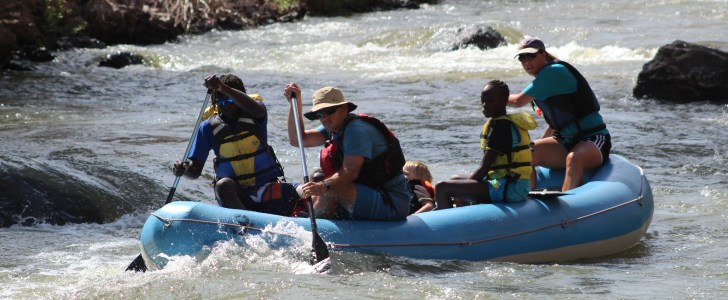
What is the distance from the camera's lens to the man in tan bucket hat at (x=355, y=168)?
19.4 ft

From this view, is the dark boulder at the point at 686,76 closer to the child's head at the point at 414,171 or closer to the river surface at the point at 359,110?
the river surface at the point at 359,110

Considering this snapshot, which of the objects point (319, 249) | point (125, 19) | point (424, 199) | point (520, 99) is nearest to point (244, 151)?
point (319, 249)

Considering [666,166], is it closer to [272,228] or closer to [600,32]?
[272,228]

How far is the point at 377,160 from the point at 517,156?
0.90 metres

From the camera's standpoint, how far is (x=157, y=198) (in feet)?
28.3

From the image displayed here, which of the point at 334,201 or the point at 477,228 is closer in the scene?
the point at 334,201

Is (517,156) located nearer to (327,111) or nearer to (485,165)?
(485,165)

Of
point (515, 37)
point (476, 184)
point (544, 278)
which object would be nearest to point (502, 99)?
point (476, 184)

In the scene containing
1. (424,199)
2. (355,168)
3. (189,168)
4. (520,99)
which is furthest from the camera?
(520,99)

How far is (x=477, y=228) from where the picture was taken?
625cm

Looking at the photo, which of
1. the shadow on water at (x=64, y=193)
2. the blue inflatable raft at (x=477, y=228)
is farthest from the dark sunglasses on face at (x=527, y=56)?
the shadow on water at (x=64, y=193)

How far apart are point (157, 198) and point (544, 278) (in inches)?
143

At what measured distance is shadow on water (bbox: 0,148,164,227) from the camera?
7.96 metres

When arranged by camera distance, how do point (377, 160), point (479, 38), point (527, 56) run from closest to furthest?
point (377, 160) → point (527, 56) → point (479, 38)
